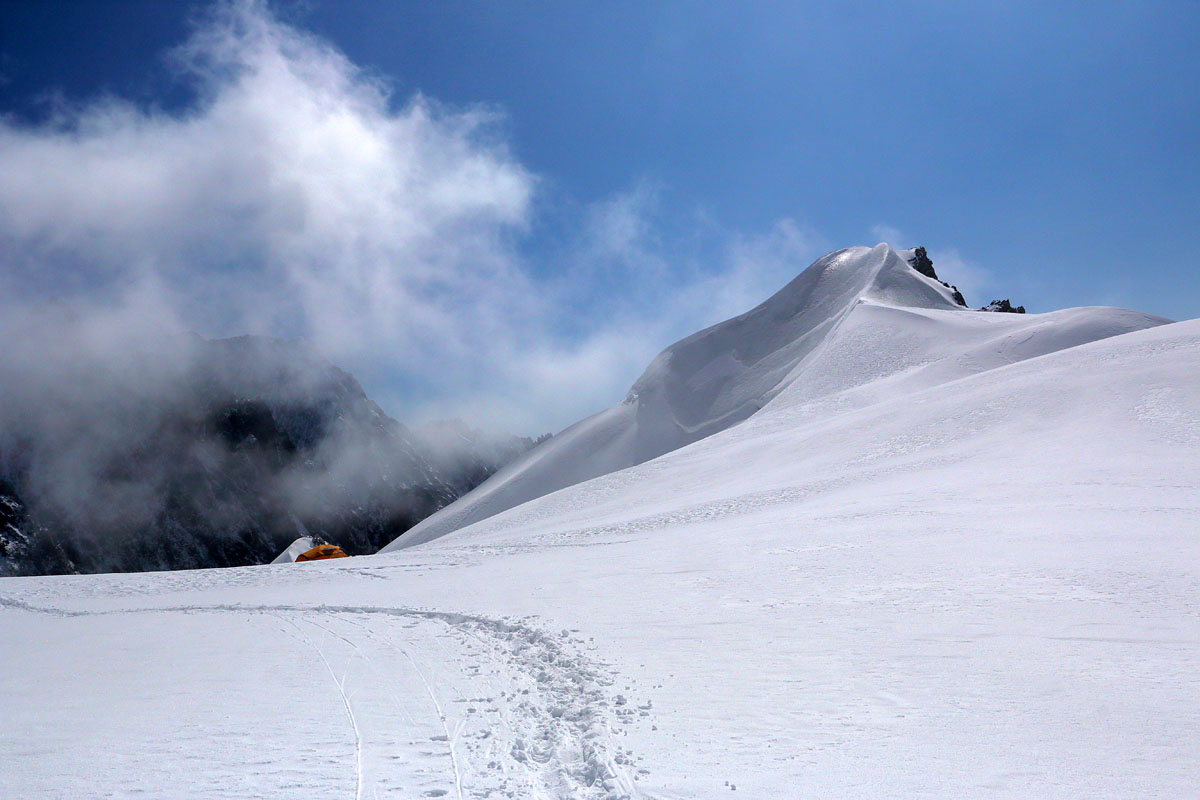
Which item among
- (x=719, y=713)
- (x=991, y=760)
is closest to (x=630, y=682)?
(x=719, y=713)

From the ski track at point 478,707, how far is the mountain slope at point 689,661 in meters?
0.04

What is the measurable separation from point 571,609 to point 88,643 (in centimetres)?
821

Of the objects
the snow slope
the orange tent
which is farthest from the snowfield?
the snow slope

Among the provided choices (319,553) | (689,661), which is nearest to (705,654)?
(689,661)

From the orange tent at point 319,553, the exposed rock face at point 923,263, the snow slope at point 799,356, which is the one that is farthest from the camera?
the exposed rock face at point 923,263

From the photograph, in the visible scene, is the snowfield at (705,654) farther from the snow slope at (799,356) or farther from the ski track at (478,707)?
the snow slope at (799,356)

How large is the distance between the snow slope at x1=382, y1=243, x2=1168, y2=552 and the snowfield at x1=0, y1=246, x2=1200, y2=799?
2726cm

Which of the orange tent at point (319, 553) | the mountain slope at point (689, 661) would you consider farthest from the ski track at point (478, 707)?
the orange tent at point (319, 553)

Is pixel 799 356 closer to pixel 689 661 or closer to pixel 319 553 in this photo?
pixel 319 553

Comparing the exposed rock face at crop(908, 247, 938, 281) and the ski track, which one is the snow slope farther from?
the ski track

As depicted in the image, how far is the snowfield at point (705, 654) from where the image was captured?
18.4 feet

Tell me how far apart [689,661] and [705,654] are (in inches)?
13.8

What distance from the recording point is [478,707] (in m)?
7.47

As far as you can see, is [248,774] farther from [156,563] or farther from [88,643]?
[156,563]
